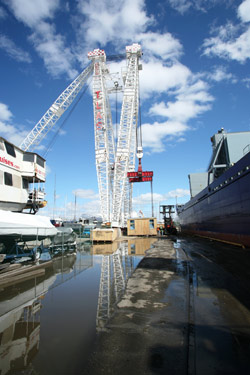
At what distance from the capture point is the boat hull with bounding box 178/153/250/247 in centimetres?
1302

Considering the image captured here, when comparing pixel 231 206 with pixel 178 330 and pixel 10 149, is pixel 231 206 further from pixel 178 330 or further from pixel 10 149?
pixel 10 149

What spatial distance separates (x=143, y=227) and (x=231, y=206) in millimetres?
15184

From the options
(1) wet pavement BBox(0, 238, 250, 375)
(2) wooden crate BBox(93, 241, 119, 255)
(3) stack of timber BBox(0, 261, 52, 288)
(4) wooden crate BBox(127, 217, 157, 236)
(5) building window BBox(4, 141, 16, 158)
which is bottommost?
(2) wooden crate BBox(93, 241, 119, 255)

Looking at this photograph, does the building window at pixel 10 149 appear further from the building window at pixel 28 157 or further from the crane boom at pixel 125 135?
the crane boom at pixel 125 135

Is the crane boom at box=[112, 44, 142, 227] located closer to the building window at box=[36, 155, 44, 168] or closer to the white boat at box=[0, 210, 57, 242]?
the building window at box=[36, 155, 44, 168]

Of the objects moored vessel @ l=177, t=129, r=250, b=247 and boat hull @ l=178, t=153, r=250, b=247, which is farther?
moored vessel @ l=177, t=129, r=250, b=247

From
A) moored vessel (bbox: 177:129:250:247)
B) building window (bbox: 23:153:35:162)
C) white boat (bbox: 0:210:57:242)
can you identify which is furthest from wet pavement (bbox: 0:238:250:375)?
building window (bbox: 23:153:35:162)

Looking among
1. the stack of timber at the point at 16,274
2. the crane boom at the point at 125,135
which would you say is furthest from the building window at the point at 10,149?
the crane boom at the point at 125,135

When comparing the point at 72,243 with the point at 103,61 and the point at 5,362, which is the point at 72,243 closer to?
the point at 5,362

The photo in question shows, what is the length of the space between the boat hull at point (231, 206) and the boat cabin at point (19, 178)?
16.7 meters

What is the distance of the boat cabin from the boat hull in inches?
656

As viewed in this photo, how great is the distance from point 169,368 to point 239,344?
1.35 meters

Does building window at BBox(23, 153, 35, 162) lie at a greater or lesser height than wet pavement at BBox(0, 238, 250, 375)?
greater

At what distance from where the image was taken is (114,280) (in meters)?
6.98
